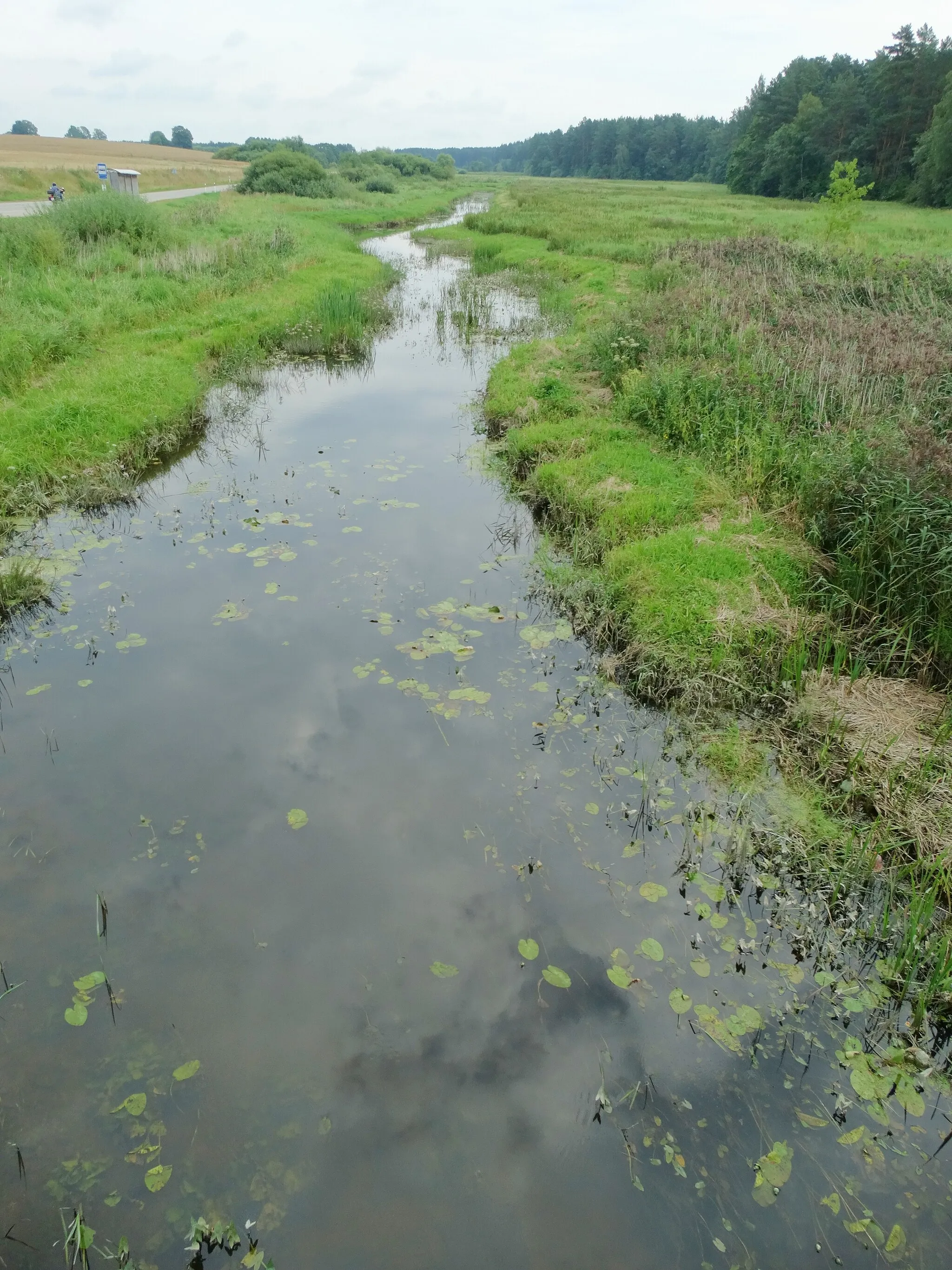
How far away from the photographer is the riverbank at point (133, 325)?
384 inches

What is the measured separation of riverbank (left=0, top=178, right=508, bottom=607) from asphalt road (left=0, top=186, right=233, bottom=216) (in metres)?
4.54

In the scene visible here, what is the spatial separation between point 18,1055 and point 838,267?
21.6m

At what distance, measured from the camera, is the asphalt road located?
24391mm

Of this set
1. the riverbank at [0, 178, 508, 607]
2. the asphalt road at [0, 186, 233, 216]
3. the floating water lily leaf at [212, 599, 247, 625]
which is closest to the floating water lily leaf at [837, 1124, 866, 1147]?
the floating water lily leaf at [212, 599, 247, 625]

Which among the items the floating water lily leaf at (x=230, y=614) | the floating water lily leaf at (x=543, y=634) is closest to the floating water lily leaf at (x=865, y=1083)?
the floating water lily leaf at (x=543, y=634)

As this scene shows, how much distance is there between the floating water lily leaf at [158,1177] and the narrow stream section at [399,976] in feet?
0.12

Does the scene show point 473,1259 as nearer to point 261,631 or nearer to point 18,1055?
point 18,1055

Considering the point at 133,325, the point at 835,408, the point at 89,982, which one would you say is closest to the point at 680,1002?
the point at 89,982

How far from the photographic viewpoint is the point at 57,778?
16.9 feet

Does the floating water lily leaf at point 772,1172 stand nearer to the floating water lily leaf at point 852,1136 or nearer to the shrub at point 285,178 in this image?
the floating water lily leaf at point 852,1136

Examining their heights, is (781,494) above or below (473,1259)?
above

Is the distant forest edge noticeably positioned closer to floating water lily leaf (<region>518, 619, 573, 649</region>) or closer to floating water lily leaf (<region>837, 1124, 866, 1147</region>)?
floating water lily leaf (<region>518, 619, 573, 649</region>)

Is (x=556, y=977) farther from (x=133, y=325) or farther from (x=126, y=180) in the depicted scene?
(x=126, y=180)

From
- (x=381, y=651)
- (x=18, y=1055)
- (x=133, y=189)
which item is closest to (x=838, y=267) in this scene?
(x=381, y=651)
